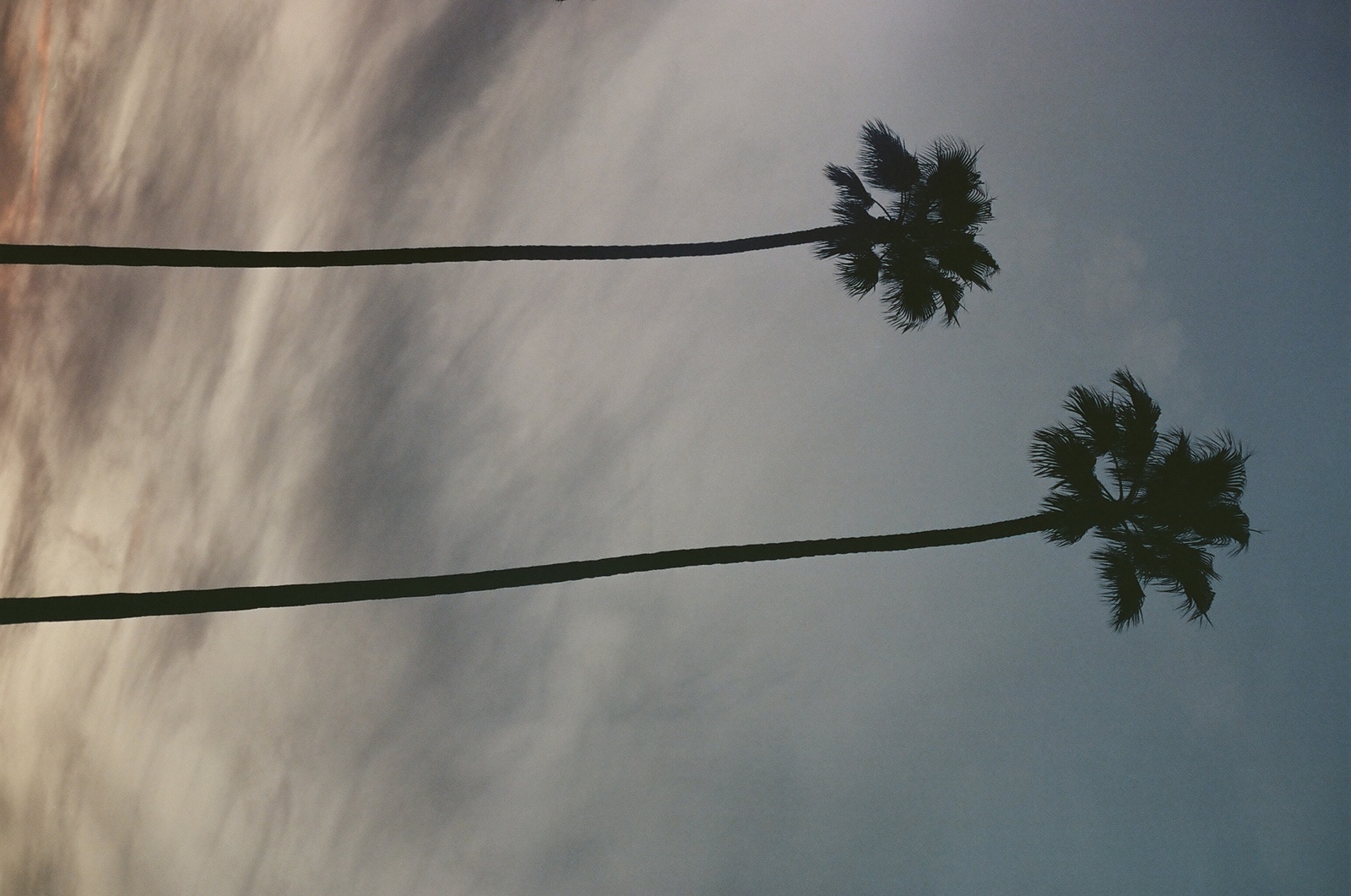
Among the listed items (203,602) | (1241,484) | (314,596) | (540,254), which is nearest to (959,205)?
(1241,484)

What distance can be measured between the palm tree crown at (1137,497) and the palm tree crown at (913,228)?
2.46 m

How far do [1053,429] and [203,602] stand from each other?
853 cm

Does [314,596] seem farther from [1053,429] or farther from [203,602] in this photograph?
[1053,429]

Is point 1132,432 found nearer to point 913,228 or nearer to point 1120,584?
point 1120,584

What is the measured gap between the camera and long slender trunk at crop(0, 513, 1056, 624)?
246 inches

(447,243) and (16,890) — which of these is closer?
(447,243)

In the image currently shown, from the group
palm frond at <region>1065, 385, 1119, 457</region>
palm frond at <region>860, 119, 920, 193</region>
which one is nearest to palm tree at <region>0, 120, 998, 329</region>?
palm frond at <region>860, 119, 920, 193</region>

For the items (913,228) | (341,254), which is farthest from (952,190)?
(341,254)

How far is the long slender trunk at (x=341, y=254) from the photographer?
23.3ft

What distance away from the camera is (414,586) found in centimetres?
759

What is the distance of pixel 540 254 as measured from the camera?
9.64 meters

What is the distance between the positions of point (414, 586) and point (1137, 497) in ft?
26.2

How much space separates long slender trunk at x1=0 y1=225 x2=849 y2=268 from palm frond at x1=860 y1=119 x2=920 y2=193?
2.52 ft

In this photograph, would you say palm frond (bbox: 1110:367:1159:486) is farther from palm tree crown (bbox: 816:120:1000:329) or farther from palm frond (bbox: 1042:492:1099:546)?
palm tree crown (bbox: 816:120:1000:329)
